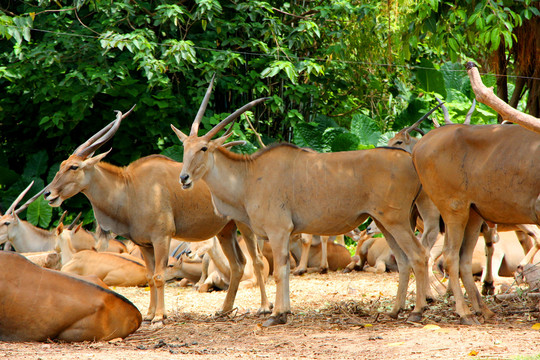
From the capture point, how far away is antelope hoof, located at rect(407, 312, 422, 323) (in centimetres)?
654

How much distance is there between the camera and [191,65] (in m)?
13.5

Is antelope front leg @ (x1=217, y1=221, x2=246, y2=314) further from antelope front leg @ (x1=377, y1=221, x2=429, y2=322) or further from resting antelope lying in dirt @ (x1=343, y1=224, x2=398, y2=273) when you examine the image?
resting antelope lying in dirt @ (x1=343, y1=224, x2=398, y2=273)

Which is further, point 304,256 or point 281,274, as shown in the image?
point 304,256

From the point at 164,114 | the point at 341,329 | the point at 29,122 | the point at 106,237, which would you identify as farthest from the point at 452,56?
the point at 29,122

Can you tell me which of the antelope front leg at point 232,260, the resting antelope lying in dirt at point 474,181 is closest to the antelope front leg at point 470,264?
the resting antelope lying in dirt at point 474,181

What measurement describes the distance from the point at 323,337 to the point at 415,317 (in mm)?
1034

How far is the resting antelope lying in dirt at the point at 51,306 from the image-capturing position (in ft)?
18.6

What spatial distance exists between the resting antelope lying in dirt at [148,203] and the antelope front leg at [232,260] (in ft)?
0.04

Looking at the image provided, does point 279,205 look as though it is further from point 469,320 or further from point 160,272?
point 469,320

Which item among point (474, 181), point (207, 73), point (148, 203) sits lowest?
point (148, 203)

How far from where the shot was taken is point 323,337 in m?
6.09

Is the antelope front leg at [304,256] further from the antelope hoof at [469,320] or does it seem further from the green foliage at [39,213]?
the green foliage at [39,213]

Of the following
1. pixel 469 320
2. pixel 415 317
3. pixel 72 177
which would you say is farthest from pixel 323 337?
pixel 72 177

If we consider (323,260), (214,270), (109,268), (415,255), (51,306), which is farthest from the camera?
(323,260)
